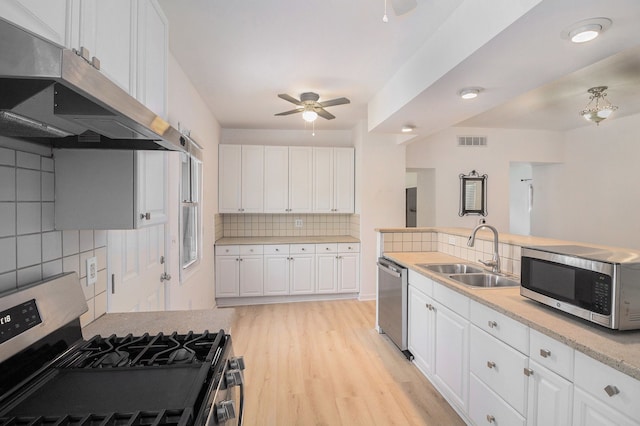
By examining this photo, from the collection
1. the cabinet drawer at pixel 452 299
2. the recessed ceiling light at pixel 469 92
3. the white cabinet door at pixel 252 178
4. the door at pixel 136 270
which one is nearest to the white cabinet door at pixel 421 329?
the cabinet drawer at pixel 452 299

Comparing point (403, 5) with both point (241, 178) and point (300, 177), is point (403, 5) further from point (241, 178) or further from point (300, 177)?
point (241, 178)

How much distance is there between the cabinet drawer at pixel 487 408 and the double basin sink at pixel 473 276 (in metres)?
0.63

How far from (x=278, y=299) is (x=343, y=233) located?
4.94ft

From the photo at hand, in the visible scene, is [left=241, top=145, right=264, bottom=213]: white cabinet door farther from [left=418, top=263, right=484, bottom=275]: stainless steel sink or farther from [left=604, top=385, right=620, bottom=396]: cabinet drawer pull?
[left=604, top=385, right=620, bottom=396]: cabinet drawer pull

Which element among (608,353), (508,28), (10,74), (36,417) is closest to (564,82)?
(508,28)

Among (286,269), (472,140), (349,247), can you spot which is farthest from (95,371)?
(472,140)

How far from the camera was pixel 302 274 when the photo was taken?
4.62 m

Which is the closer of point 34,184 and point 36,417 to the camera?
point 36,417

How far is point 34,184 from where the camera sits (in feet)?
3.65

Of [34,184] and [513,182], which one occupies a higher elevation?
[513,182]

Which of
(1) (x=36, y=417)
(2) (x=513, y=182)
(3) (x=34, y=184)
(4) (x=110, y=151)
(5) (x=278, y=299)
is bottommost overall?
(5) (x=278, y=299)

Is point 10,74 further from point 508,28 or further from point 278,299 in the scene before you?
point 278,299

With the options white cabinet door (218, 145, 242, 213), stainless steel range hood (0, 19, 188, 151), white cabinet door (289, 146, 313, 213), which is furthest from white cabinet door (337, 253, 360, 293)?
stainless steel range hood (0, 19, 188, 151)

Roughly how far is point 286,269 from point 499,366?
323cm
